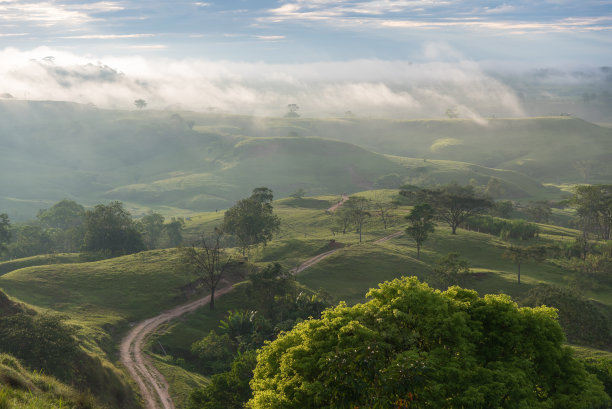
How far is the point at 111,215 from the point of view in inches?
4200

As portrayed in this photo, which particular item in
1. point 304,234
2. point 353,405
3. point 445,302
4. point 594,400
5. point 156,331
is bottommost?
point 304,234

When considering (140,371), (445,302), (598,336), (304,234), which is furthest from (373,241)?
(445,302)

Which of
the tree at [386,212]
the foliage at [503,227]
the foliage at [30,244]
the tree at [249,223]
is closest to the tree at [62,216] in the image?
the foliage at [30,244]

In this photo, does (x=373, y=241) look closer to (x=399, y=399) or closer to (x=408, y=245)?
(x=408, y=245)

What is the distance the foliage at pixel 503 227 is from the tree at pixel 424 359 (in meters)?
94.9

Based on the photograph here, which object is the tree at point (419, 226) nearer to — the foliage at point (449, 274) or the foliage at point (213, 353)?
the foliage at point (449, 274)

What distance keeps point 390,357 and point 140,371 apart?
30569 mm

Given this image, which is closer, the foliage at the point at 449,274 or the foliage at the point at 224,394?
the foliage at the point at 224,394

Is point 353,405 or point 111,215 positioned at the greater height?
point 353,405

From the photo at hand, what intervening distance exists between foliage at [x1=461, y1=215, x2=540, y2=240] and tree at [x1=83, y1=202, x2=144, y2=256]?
89295 millimetres

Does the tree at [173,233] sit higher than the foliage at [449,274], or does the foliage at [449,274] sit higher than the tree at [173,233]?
the foliage at [449,274]

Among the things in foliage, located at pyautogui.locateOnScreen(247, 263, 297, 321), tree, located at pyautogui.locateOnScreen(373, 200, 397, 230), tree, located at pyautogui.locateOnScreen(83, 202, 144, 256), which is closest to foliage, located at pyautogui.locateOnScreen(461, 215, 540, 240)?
tree, located at pyautogui.locateOnScreen(373, 200, 397, 230)

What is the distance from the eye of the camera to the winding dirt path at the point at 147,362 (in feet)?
128

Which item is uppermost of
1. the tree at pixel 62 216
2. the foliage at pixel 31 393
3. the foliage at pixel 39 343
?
the foliage at pixel 31 393
